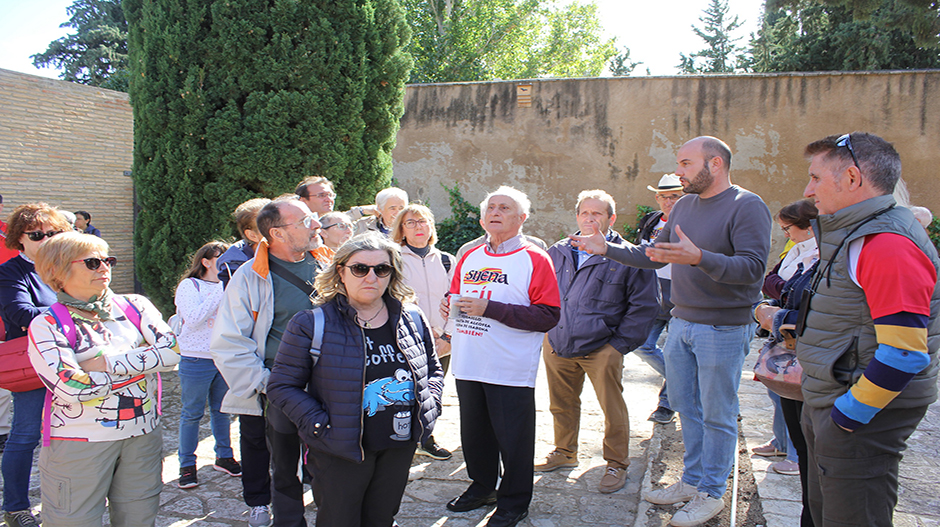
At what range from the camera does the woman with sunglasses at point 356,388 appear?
2.61 metres

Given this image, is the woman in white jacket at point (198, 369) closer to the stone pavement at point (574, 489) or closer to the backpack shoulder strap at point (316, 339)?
the stone pavement at point (574, 489)

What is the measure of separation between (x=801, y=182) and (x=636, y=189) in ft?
10.3

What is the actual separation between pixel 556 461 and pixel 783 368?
2.00 metres

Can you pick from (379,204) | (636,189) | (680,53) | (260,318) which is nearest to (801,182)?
(636,189)

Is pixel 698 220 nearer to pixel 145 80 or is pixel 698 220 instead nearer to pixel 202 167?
pixel 202 167

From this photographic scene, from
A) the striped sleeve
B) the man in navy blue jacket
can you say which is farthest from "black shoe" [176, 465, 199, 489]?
the striped sleeve

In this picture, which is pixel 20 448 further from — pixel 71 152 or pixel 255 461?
pixel 71 152

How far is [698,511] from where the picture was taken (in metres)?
3.44

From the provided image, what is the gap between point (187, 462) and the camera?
419 centimetres

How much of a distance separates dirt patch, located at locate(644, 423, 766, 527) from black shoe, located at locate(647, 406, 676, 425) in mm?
70

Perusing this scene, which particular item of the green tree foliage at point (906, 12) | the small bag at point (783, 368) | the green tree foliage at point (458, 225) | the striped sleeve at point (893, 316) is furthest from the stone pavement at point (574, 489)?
the green tree foliage at point (458, 225)

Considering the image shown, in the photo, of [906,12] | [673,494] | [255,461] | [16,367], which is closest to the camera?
[16,367]

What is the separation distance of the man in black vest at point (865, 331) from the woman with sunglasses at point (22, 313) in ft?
12.8

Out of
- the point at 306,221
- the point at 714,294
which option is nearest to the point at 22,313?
the point at 306,221
